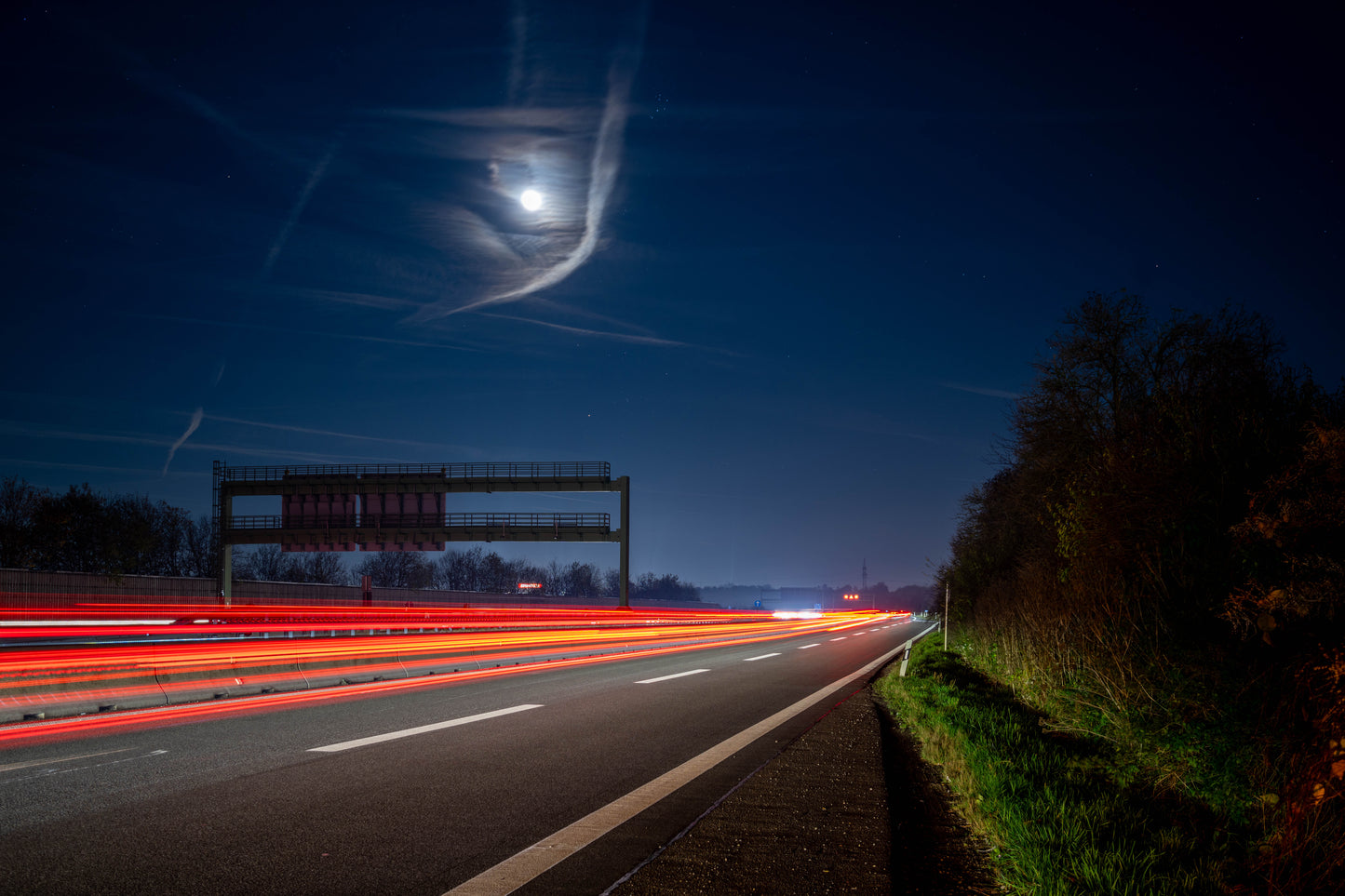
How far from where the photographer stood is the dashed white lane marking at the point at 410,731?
28.0ft

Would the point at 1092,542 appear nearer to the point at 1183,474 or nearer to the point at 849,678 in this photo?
the point at 1183,474

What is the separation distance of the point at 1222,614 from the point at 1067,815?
A: 2.14 m

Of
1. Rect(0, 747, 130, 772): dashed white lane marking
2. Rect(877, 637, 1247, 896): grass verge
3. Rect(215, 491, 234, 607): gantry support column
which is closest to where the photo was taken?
Rect(877, 637, 1247, 896): grass verge

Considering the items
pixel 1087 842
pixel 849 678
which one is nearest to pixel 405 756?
pixel 1087 842

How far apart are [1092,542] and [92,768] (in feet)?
32.5

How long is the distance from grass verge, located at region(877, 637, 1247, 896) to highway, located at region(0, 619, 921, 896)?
1.96 metres

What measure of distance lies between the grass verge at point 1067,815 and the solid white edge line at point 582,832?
225 cm

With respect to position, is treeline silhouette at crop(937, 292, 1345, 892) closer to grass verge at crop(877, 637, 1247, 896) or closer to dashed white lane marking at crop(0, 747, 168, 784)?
grass verge at crop(877, 637, 1247, 896)

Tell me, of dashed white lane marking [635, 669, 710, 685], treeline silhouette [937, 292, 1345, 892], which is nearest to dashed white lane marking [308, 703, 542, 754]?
dashed white lane marking [635, 669, 710, 685]

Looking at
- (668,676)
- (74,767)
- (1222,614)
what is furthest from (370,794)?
(668,676)

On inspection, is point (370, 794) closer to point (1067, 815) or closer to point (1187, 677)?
point (1067, 815)

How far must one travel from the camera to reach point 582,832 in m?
5.69

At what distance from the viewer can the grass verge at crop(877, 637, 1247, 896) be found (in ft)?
14.9

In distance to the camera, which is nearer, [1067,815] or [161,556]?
[1067,815]
